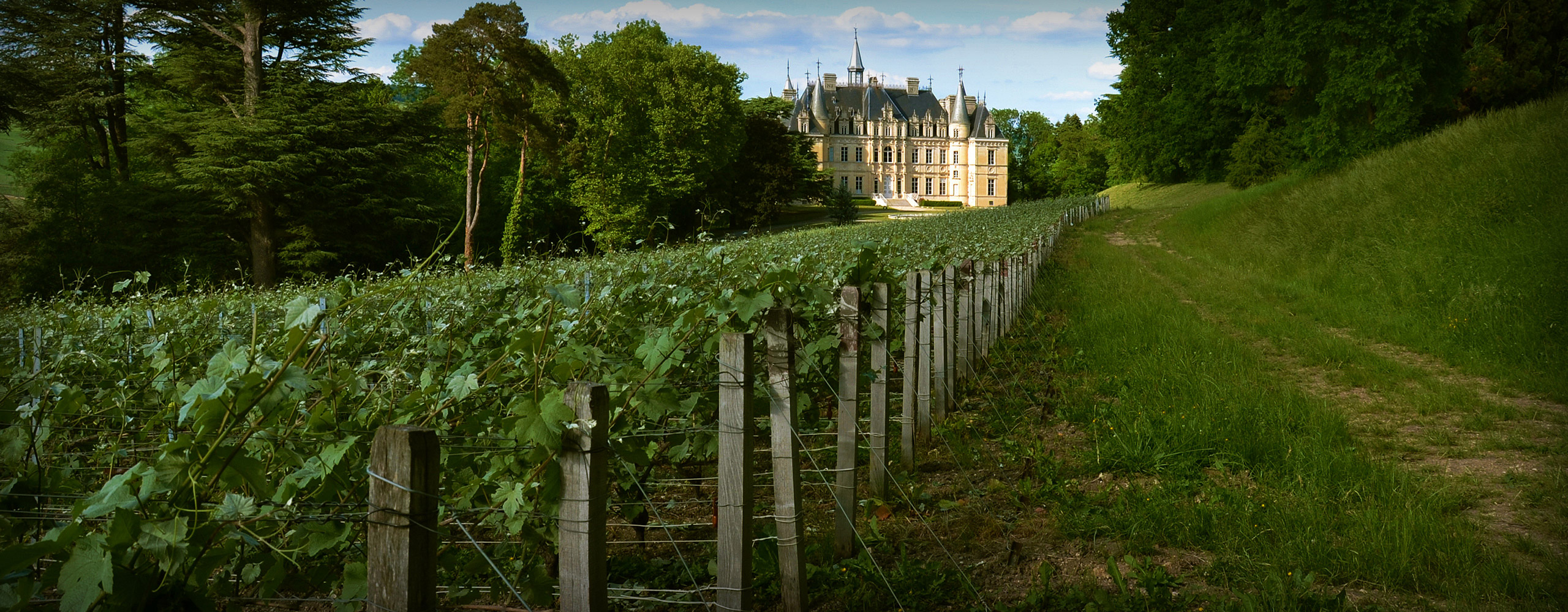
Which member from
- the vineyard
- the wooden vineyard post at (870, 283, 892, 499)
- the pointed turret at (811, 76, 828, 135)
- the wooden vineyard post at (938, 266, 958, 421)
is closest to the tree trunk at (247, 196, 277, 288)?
the vineyard

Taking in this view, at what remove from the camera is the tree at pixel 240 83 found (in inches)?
955

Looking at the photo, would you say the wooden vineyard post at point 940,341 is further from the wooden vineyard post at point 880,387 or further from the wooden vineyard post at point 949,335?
the wooden vineyard post at point 880,387

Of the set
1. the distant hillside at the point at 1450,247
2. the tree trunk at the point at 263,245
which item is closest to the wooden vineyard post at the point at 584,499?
the distant hillside at the point at 1450,247

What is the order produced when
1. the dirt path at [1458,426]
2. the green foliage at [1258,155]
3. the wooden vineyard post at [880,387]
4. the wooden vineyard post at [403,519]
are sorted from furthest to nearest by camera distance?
the green foliage at [1258,155], the wooden vineyard post at [880,387], the dirt path at [1458,426], the wooden vineyard post at [403,519]

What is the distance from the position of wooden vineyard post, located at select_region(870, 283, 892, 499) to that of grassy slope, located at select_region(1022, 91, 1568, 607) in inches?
35.2

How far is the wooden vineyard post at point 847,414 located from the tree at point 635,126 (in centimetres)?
3572

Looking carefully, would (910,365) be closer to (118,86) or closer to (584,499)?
(584,499)

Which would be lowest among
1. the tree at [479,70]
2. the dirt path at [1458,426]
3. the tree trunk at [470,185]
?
the dirt path at [1458,426]

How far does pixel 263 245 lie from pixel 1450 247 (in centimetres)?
2853

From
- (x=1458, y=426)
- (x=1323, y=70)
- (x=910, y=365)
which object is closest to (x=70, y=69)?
(x=910, y=365)

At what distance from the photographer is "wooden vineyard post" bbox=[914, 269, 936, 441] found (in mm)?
5297

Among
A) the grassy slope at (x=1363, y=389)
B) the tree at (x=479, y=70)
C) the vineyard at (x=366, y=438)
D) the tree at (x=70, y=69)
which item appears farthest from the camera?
the tree at (x=479, y=70)

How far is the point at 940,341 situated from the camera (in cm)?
562

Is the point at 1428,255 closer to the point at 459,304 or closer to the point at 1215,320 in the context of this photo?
the point at 1215,320
